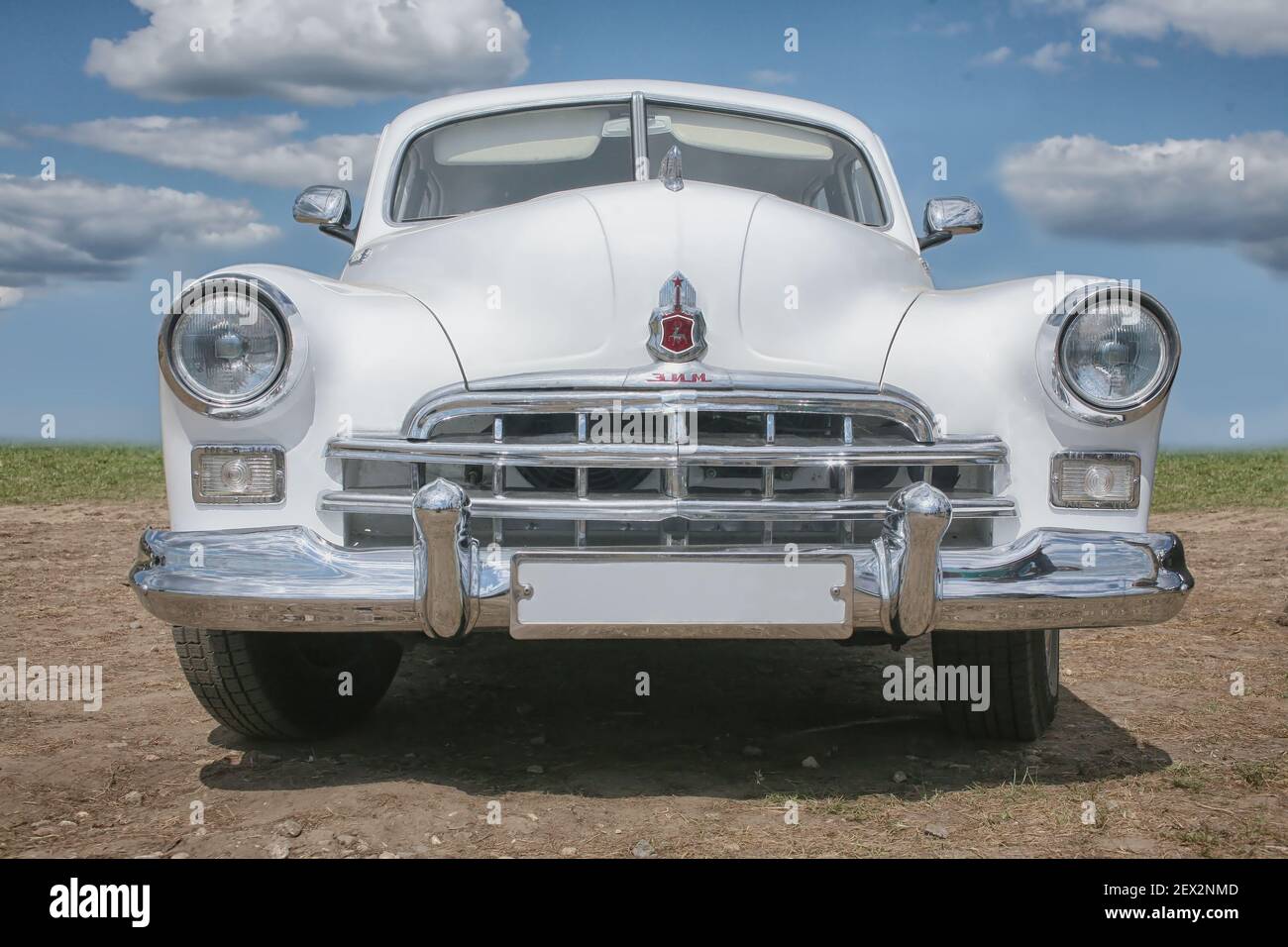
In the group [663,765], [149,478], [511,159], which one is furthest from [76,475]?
[663,765]

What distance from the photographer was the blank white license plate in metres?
2.41

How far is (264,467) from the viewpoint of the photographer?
2668 mm

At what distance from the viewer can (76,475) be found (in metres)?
12.1

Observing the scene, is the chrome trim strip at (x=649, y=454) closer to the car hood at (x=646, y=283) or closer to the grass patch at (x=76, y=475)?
the car hood at (x=646, y=283)

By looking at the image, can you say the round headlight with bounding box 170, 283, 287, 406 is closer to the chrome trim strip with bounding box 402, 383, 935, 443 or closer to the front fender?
the chrome trim strip with bounding box 402, 383, 935, 443

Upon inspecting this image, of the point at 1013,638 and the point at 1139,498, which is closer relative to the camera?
the point at 1139,498

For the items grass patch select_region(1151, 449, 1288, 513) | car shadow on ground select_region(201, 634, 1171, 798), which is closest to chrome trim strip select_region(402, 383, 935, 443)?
car shadow on ground select_region(201, 634, 1171, 798)

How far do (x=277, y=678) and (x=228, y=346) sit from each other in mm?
889

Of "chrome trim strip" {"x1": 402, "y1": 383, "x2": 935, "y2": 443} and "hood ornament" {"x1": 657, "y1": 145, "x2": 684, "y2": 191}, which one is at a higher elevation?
"hood ornament" {"x1": 657, "y1": 145, "x2": 684, "y2": 191}

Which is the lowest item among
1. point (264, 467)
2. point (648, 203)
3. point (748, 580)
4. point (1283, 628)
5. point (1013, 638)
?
point (1283, 628)

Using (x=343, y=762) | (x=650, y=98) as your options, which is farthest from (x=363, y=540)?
(x=650, y=98)

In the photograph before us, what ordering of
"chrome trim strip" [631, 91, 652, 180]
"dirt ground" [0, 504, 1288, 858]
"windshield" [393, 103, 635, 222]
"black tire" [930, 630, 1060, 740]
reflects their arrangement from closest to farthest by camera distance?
"dirt ground" [0, 504, 1288, 858]
"black tire" [930, 630, 1060, 740]
"chrome trim strip" [631, 91, 652, 180]
"windshield" [393, 103, 635, 222]
